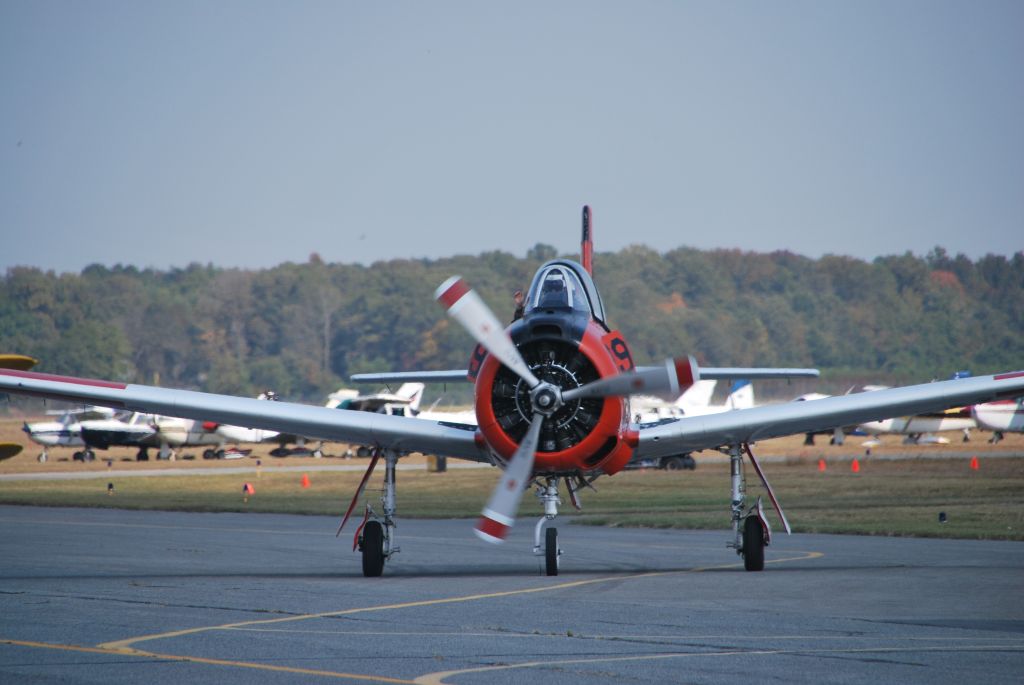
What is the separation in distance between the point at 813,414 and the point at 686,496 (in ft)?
60.1

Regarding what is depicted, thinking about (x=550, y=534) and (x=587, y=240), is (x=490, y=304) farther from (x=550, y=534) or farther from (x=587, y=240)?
(x=550, y=534)

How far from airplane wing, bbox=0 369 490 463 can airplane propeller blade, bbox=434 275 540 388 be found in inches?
66.7

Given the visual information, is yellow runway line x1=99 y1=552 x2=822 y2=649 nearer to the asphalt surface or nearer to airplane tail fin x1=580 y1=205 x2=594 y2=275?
the asphalt surface

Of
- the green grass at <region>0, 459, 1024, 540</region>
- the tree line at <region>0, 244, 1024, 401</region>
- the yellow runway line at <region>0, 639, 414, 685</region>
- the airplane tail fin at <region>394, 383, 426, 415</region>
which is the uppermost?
the tree line at <region>0, 244, 1024, 401</region>

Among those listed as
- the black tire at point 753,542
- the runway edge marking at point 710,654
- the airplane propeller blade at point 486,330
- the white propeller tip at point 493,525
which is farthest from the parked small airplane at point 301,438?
the runway edge marking at point 710,654

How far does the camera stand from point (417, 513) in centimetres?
2917

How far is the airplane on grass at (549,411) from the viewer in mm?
13461

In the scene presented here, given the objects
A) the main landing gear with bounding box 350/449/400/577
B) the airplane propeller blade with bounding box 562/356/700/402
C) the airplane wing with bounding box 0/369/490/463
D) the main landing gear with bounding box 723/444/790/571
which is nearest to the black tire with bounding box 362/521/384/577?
the main landing gear with bounding box 350/449/400/577

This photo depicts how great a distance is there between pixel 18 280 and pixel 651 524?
10967 centimetres

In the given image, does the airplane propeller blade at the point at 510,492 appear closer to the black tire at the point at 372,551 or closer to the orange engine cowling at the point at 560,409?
the orange engine cowling at the point at 560,409

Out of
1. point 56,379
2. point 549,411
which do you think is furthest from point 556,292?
point 56,379

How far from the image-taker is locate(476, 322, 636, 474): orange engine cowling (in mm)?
13695

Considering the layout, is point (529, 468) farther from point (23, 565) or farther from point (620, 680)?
point (23, 565)

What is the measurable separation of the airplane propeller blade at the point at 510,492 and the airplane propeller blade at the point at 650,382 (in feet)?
1.75
